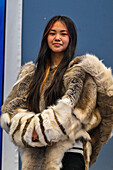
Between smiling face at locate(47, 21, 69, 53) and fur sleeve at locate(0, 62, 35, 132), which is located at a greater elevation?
smiling face at locate(47, 21, 69, 53)

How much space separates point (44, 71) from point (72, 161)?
1.94 ft

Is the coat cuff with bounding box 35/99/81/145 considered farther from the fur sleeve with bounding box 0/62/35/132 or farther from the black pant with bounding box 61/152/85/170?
the fur sleeve with bounding box 0/62/35/132

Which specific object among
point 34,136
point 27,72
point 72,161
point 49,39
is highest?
point 49,39

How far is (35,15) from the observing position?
3.14 m

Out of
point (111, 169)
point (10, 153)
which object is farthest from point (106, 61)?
point (10, 153)

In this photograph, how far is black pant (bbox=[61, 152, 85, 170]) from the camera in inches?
69.6

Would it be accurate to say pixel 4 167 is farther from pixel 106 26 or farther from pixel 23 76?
pixel 106 26

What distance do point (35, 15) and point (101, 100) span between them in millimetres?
1478

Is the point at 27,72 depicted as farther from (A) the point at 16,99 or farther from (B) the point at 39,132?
(B) the point at 39,132

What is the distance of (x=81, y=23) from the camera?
3.17m

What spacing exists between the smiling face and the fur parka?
0.44ft

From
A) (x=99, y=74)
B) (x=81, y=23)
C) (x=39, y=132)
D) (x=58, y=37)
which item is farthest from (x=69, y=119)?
(x=81, y=23)

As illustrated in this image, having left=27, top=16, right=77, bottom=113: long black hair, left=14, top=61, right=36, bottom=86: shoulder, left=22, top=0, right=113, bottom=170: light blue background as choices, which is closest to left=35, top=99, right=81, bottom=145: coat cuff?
left=27, top=16, right=77, bottom=113: long black hair

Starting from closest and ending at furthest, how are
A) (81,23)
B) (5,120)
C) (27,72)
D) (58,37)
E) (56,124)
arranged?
(56,124)
(5,120)
(58,37)
(27,72)
(81,23)
